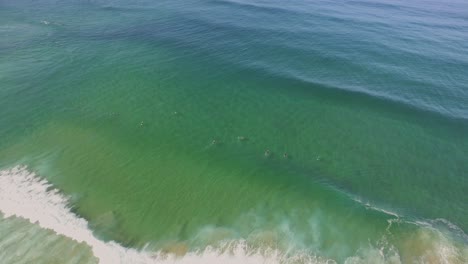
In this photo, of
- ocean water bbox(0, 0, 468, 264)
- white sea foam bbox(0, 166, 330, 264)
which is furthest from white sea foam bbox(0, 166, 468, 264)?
ocean water bbox(0, 0, 468, 264)

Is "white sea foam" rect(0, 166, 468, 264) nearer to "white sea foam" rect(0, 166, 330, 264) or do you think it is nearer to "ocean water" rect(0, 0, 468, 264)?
"white sea foam" rect(0, 166, 330, 264)

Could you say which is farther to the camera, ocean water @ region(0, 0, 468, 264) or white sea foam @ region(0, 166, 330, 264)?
ocean water @ region(0, 0, 468, 264)

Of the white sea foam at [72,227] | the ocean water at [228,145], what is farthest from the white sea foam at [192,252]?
the ocean water at [228,145]

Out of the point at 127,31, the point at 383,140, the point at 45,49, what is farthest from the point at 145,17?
the point at 383,140

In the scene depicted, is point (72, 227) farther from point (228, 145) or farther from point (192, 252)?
point (228, 145)

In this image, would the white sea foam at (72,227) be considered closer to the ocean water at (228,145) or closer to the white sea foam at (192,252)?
the white sea foam at (192,252)
